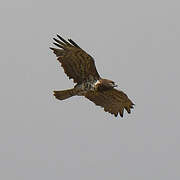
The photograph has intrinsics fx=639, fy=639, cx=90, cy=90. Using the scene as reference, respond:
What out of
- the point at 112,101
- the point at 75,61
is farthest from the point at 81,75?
the point at 112,101

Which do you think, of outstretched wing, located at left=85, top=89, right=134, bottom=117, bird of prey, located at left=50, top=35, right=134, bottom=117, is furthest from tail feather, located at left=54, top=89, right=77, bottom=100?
outstretched wing, located at left=85, top=89, right=134, bottom=117

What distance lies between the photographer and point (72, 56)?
491 inches

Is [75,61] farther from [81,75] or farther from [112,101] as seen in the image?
[112,101]

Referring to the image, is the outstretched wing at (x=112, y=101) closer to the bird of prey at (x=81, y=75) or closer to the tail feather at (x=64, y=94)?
the bird of prey at (x=81, y=75)

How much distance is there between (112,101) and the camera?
13.0 meters

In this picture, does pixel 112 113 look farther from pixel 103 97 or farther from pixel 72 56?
pixel 72 56

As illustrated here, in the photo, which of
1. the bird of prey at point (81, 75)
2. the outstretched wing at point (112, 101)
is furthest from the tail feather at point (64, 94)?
the outstretched wing at point (112, 101)

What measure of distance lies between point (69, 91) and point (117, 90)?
0.96 m

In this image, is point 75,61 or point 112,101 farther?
point 112,101

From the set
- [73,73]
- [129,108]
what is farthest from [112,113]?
[73,73]

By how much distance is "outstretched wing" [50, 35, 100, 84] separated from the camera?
12.4m

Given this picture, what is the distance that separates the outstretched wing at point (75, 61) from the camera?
12.4m

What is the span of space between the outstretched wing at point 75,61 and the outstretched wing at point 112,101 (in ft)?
1.40

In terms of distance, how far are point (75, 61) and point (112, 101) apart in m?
1.17
